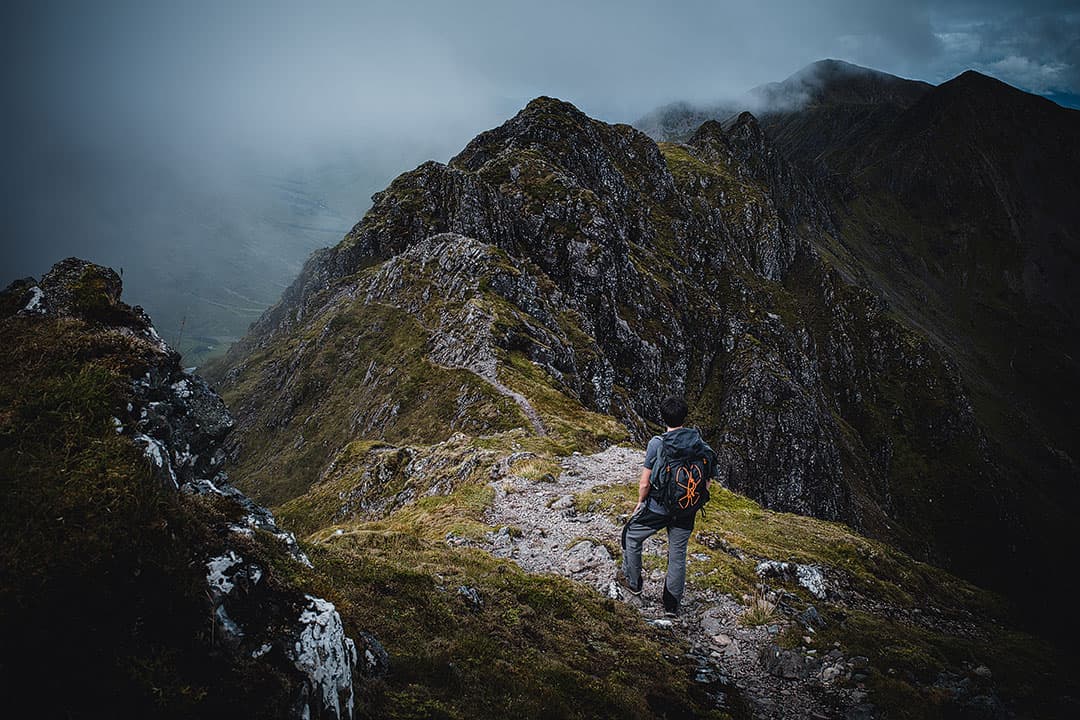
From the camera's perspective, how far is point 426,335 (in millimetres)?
75750

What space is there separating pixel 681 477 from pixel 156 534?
30.8 feet

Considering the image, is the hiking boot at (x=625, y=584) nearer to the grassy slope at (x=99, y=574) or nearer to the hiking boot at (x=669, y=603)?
the hiking boot at (x=669, y=603)

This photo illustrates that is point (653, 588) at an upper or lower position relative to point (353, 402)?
lower

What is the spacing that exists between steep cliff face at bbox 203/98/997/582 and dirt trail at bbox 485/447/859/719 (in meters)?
13.5

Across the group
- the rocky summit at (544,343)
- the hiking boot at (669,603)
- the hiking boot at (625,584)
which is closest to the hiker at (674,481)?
the hiking boot at (669,603)

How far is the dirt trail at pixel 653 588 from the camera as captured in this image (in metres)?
10.1

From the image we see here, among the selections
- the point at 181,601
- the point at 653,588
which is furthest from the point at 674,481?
the point at 181,601

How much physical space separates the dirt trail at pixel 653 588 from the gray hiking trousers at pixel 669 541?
1132 mm

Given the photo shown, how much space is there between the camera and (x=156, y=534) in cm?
565

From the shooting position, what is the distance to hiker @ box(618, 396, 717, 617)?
11.2 metres

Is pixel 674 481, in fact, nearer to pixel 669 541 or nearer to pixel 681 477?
pixel 681 477

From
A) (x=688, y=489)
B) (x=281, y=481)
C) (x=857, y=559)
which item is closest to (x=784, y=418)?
(x=281, y=481)

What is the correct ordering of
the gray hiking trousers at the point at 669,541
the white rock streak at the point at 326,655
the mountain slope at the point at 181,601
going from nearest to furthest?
the mountain slope at the point at 181,601 < the white rock streak at the point at 326,655 < the gray hiking trousers at the point at 669,541

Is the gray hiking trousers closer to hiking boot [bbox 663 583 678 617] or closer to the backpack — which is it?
hiking boot [bbox 663 583 678 617]
